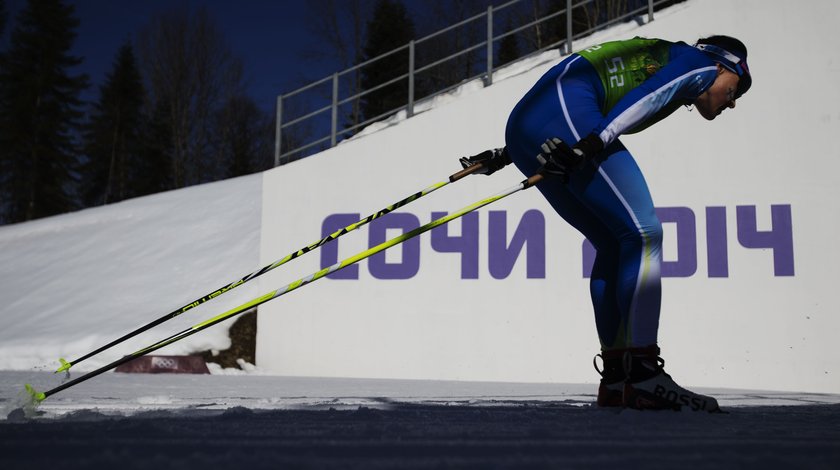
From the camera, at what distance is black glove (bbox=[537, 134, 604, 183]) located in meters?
2.07

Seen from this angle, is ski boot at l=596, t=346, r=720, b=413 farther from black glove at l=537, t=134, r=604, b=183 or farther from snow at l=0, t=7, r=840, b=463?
snow at l=0, t=7, r=840, b=463

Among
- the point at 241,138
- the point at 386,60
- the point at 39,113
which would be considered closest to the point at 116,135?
the point at 39,113

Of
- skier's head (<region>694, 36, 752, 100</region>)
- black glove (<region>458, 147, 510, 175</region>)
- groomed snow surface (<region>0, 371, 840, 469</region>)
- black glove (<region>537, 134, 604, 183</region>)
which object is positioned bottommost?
groomed snow surface (<region>0, 371, 840, 469</region>)

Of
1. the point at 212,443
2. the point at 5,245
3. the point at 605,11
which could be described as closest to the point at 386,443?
the point at 212,443

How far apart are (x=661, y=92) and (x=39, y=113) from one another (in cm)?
2346

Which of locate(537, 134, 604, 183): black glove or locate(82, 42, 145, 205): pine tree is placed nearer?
locate(537, 134, 604, 183): black glove

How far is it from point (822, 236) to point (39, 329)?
7749mm

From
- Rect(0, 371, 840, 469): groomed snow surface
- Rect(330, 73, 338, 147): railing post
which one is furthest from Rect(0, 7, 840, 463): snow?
Rect(0, 371, 840, 469): groomed snow surface

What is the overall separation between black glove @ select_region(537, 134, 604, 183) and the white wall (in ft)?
14.5

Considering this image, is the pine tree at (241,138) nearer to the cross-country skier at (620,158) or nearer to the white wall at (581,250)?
the white wall at (581,250)

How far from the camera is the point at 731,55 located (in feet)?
7.71

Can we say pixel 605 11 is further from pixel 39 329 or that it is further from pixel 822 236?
pixel 39 329

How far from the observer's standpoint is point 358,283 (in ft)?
22.1

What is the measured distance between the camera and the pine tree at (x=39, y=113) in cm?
2055
